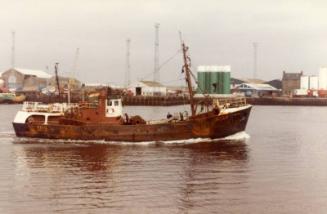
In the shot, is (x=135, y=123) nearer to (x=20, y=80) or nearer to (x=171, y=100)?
(x=171, y=100)

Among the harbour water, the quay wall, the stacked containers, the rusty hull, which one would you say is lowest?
the harbour water

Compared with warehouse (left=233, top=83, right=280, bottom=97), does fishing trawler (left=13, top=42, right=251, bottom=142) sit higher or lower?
lower

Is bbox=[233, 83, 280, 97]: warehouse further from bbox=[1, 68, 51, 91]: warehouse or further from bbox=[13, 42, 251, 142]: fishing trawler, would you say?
bbox=[13, 42, 251, 142]: fishing trawler

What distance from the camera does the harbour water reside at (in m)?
18.8

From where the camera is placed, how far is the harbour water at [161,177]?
18.8 m

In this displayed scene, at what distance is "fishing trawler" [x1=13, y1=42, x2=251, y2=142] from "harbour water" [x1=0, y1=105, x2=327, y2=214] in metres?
0.68

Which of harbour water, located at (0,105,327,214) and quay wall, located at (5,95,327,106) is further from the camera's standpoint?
quay wall, located at (5,95,327,106)

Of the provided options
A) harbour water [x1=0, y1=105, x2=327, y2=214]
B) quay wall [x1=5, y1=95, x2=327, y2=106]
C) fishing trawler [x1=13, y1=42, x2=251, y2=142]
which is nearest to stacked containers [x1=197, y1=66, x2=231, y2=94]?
quay wall [x1=5, y1=95, x2=327, y2=106]

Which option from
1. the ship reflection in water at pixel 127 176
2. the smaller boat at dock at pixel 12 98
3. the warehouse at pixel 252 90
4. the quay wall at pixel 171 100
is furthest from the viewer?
the warehouse at pixel 252 90

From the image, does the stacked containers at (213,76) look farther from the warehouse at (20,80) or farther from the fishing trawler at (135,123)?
the fishing trawler at (135,123)

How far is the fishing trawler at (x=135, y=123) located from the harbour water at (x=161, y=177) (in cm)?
68

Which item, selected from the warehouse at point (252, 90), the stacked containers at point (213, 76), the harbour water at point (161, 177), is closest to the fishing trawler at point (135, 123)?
the harbour water at point (161, 177)

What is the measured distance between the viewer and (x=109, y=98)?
38.3 m

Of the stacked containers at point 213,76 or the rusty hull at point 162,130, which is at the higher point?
the stacked containers at point 213,76
